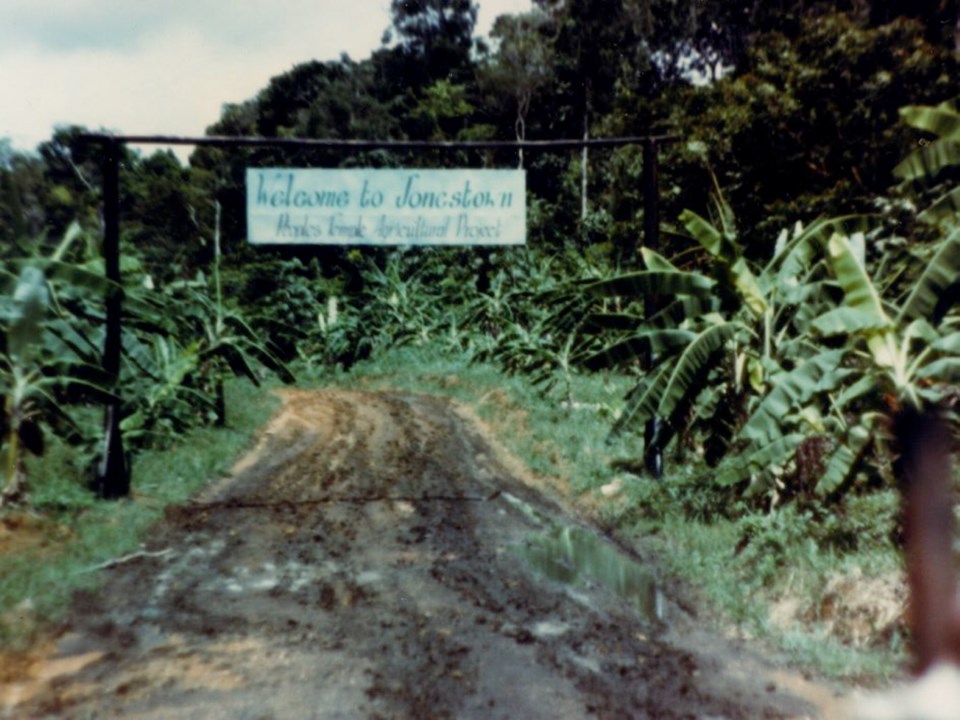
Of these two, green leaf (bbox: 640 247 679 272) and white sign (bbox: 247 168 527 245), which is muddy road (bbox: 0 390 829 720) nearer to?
green leaf (bbox: 640 247 679 272)

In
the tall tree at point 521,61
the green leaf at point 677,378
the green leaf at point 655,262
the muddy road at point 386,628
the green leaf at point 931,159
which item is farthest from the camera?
the tall tree at point 521,61

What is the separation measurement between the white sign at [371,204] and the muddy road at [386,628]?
113 inches

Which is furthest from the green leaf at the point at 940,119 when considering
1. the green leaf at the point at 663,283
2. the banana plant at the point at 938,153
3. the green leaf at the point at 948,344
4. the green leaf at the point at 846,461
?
the green leaf at the point at 846,461

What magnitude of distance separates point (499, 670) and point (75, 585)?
3432 millimetres

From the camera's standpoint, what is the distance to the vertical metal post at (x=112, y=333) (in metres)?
9.79

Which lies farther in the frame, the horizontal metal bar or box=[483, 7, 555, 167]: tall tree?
box=[483, 7, 555, 167]: tall tree

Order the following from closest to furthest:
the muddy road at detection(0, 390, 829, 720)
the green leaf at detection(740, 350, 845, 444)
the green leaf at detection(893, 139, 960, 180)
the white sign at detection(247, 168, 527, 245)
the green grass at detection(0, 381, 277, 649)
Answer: the muddy road at detection(0, 390, 829, 720) < the green grass at detection(0, 381, 277, 649) < the green leaf at detection(740, 350, 845, 444) < the green leaf at detection(893, 139, 960, 180) < the white sign at detection(247, 168, 527, 245)

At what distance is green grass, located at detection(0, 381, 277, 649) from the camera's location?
6598mm

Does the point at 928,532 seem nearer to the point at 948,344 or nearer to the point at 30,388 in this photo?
the point at 948,344

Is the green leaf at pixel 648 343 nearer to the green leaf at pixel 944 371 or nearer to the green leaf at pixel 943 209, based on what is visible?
the green leaf at pixel 943 209

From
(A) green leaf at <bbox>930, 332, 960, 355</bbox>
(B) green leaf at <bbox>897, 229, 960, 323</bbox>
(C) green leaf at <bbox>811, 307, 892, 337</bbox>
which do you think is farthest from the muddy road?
(B) green leaf at <bbox>897, 229, 960, 323</bbox>

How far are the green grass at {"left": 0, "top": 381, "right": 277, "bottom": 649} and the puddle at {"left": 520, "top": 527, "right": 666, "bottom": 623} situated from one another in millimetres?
3481

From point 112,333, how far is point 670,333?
18.2 feet

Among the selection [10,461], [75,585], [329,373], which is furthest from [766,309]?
[329,373]
